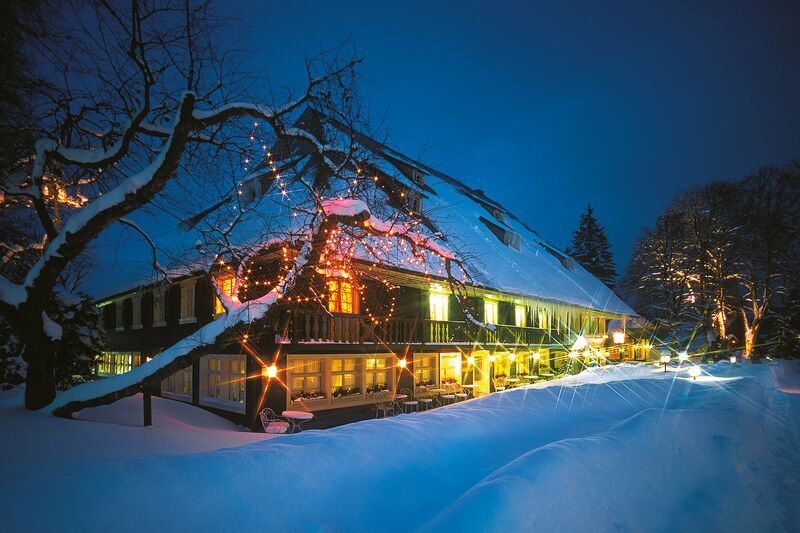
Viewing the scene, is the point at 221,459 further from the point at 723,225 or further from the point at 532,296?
the point at 723,225

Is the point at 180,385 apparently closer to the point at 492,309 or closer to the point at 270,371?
the point at 270,371

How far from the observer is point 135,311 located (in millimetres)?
20156

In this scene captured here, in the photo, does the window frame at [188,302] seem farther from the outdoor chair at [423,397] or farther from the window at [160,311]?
the outdoor chair at [423,397]

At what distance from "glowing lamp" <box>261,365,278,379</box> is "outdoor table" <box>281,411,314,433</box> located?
122cm

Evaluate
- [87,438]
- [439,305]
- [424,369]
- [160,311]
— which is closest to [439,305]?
[439,305]

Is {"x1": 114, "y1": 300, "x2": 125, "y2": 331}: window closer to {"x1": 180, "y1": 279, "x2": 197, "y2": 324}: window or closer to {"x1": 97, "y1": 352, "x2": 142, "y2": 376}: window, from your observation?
{"x1": 97, "y1": 352, "x2": 142, "y2": 376}: window

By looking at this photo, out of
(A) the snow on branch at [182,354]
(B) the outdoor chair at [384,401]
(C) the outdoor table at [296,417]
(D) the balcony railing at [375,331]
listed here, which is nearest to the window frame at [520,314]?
(D) the balcony railing at [375,331]

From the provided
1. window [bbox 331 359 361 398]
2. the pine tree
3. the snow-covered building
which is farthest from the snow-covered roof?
the pine tree

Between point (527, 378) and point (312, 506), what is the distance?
2001cm

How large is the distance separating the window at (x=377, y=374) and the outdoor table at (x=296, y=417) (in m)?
3.53

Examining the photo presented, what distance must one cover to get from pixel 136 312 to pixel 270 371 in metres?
12.0

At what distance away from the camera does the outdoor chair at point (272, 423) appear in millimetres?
10844

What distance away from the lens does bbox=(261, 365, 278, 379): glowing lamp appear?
39.3ft

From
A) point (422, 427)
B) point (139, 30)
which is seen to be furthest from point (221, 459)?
point (139, 30)
